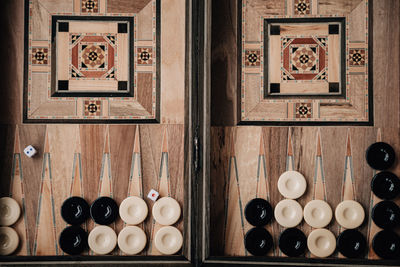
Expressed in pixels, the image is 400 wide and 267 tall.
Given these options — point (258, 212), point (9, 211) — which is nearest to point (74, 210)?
point (9, 211)

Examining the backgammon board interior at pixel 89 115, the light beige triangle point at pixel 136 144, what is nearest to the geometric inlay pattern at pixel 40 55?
the backgammon board interior at pixel 89 115

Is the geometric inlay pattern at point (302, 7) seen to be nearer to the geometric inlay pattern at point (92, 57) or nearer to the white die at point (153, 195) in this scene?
the geometric inlay pattern at point (92, 57)

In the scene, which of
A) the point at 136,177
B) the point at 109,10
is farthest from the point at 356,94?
the point at 109,10

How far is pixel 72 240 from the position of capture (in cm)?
139

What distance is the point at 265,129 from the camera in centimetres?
143

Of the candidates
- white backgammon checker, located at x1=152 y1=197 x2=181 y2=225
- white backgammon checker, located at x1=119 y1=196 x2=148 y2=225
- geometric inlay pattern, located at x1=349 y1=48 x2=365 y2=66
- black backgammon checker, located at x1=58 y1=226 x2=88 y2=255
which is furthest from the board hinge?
geometric inlay pattern, located at x1=349 y1=48 x2=365 y2=66

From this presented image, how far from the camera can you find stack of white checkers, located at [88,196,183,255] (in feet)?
4.55

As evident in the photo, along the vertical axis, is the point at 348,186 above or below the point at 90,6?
below

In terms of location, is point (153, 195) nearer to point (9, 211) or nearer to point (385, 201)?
point (9, 211)

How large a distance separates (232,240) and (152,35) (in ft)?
3.52

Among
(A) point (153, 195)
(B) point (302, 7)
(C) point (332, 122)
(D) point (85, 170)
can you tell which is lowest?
(A) point (153, 195)

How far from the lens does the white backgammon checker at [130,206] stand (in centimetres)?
139

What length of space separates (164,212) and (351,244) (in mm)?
897

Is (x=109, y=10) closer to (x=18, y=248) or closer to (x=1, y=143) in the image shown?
(x=1, y=143)
